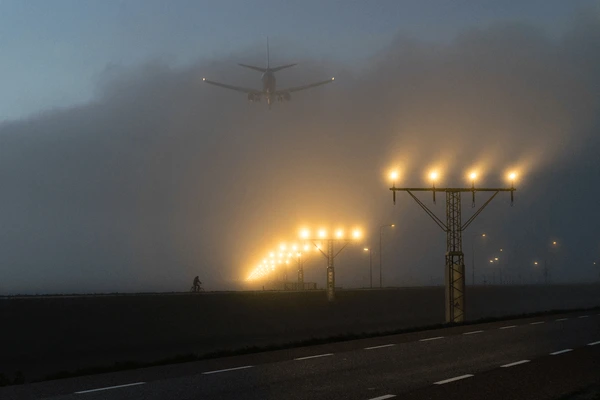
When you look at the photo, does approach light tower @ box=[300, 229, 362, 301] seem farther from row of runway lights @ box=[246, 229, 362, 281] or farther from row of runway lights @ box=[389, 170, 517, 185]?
row of runway lights @ box=[389, 170, 517, 185]

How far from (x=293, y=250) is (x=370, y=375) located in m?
95.4

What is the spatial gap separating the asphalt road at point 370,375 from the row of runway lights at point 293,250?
5840 centimetres

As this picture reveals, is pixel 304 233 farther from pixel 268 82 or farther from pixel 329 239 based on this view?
pixel 268 82

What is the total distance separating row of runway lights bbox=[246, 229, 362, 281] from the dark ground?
6.48m

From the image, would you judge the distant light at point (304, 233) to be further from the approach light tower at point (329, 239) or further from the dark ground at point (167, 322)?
the dark ground at point (167, 322)

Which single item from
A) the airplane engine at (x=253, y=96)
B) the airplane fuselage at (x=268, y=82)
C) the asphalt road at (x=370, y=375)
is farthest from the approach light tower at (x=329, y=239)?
the asphalt road at (x=370, y=375)

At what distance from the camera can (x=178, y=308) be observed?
5872cm

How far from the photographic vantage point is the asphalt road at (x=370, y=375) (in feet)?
46.4

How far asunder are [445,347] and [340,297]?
5807 cm

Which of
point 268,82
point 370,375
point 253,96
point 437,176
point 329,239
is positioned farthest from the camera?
point 268,82

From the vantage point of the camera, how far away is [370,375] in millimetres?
16594

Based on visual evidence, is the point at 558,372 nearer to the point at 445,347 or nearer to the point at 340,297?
the point at 445,347

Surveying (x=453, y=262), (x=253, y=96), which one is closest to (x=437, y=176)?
(x=453, y=262)

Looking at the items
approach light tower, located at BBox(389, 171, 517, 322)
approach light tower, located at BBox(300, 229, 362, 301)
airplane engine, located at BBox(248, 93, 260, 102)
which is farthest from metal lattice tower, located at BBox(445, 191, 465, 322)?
airplane engine, located at BBox(248, 93, 260, 102)
